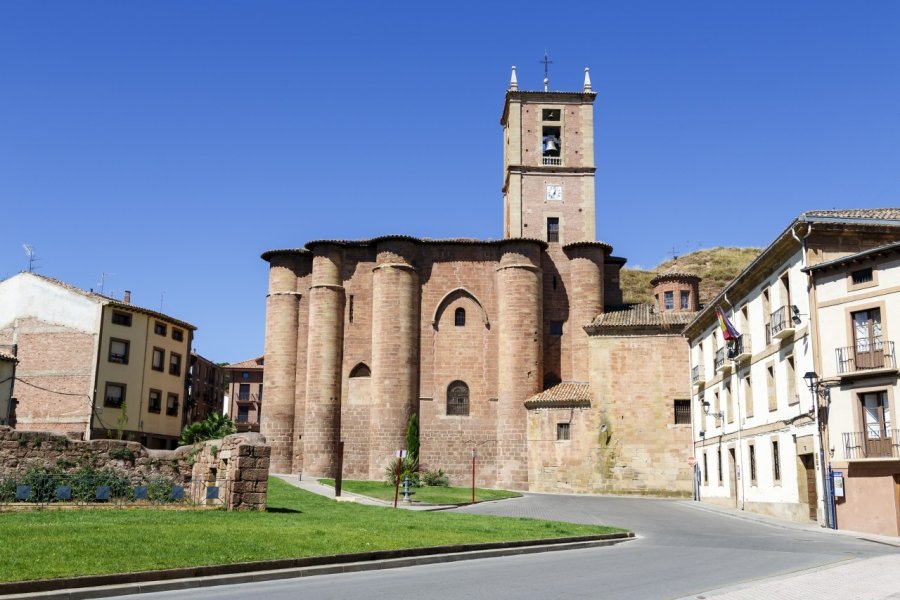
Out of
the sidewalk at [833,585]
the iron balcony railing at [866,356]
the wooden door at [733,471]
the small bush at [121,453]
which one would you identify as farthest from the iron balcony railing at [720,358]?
the small bush at [121,453]

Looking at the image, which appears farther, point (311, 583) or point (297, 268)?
point (297, 268)

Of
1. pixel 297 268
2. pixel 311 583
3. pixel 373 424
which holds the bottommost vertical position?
pixel 311 583

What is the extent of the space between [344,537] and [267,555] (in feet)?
9.19

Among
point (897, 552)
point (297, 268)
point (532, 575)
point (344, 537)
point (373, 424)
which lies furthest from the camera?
point (297, 268)

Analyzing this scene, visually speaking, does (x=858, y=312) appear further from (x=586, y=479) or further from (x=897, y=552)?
(x=586, y=479)

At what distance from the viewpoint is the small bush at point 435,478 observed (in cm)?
4547

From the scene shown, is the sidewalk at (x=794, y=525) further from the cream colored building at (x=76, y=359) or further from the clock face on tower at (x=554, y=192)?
the cream colored building at (x=76, y=359)

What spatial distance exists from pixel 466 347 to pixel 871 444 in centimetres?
2809

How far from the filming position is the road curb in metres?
10.3

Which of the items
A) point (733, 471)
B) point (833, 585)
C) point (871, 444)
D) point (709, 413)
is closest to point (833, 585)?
point (833, 585)

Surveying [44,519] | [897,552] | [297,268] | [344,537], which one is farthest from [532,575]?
[297,268]

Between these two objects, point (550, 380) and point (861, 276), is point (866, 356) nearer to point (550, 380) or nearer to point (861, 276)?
point (861, 276)

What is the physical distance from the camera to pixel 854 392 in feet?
77.3

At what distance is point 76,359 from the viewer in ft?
153
